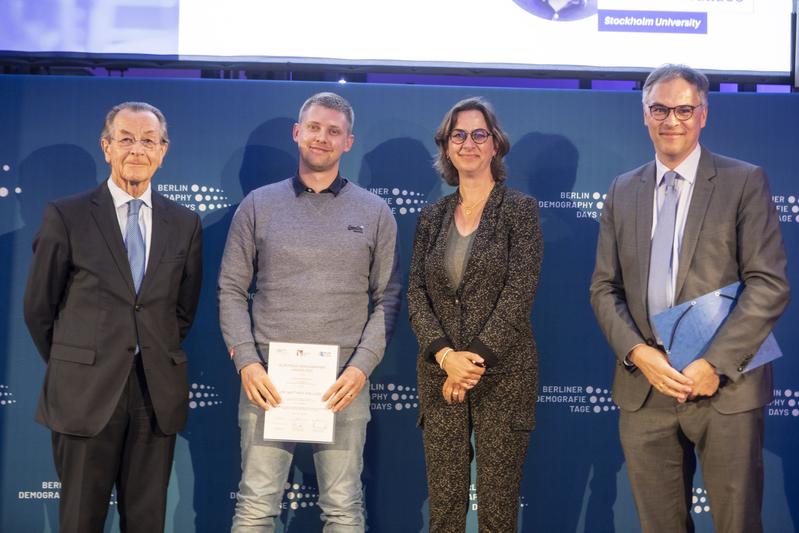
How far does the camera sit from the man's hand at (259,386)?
2844 millimetres

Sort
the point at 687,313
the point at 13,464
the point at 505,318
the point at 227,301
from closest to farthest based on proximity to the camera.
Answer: the point at 687,313
the point at 505,318
the point at 227,301
the point at 13,464

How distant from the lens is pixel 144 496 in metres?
2.82

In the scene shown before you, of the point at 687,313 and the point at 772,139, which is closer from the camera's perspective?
the point at 687,313

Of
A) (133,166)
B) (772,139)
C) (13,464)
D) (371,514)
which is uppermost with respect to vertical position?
(772,139)

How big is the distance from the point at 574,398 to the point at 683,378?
4.35ft

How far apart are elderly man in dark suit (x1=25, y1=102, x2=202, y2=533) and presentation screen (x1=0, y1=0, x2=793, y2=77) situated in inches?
42.1

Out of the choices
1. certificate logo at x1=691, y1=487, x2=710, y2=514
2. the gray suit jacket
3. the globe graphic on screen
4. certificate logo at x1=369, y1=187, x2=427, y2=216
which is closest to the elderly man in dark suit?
certificate logo at x1=369, y1=187, x2=427, y2=216

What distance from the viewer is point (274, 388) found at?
285cm

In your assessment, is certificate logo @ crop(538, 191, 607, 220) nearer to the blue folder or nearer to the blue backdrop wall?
the blue backdrop wall

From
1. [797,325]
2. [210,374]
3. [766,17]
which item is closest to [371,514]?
[210,374]

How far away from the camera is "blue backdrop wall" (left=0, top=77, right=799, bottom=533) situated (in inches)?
147

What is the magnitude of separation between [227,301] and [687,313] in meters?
1.70

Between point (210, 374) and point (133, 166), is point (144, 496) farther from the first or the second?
point (133, 166)

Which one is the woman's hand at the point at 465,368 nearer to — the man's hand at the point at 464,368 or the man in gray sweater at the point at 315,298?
the man's hand at the point at 464,368
